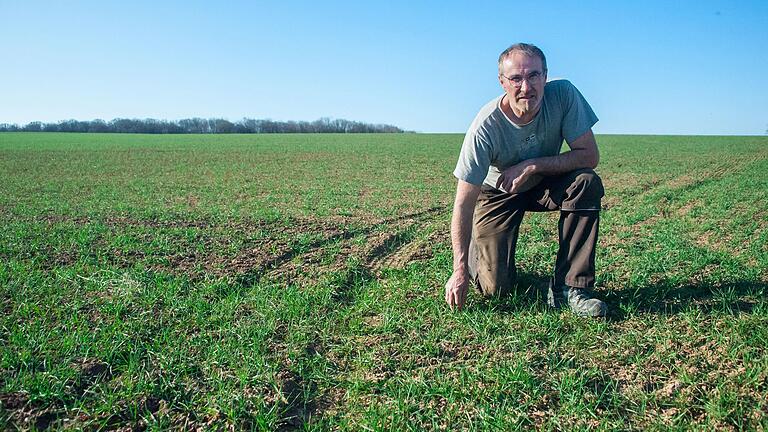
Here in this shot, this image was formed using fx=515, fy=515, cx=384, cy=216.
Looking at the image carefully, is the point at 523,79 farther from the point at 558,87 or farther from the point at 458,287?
the point at 458,287

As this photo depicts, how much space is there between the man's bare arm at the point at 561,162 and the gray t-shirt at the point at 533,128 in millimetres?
78

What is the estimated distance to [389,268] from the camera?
5.00 m

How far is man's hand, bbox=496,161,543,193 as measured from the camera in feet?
12.3

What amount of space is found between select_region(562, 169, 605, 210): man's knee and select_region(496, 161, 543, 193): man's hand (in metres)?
0.31

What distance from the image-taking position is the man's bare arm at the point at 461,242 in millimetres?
3559

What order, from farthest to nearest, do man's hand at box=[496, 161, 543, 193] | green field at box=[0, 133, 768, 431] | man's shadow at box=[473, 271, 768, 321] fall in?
man's hand at box=[496, 161, 543, 193] → man's shadow at box=[473, 271, 768, 321] → green field at box=[0, 133, 768, 431]

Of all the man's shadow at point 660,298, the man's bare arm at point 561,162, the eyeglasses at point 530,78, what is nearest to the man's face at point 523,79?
the eyeglasses at point 530,78

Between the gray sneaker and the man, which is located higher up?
the man

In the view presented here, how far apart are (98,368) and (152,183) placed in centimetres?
1186

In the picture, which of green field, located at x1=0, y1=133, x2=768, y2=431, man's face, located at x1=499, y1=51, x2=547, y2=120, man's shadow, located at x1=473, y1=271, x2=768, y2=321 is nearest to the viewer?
green field, located at x1=0, y1=133, x2=768, y2=431

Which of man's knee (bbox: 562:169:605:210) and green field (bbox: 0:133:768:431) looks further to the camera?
man's knee (bbox: 562:169:605:210)

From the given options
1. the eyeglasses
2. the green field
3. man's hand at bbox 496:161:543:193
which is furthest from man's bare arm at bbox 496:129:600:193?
the green field

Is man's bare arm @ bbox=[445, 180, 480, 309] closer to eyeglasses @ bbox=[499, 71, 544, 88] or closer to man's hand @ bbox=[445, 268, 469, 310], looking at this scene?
man's hand @ bbox=[445, 268, 469, 310]

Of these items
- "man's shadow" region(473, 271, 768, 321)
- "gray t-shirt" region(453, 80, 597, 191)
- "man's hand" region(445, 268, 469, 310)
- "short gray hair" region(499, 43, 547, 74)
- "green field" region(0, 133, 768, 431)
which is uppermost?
"short gray hair" region(499, 43, 547, 74)
